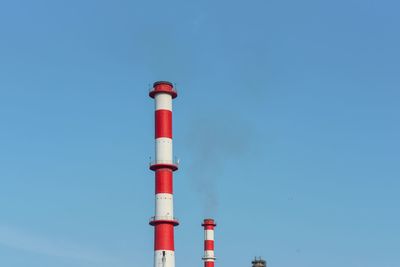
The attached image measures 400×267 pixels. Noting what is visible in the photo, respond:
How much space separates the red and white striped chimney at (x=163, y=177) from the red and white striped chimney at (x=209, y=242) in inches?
877

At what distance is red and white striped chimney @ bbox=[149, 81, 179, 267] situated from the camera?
33.7m

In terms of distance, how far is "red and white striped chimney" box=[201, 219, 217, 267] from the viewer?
56.2 m

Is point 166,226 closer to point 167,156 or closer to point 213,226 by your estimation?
point 167,156

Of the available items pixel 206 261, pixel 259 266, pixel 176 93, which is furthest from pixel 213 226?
pixel 176 93

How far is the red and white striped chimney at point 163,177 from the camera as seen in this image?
3366 centimetres

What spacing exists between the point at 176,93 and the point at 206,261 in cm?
2331

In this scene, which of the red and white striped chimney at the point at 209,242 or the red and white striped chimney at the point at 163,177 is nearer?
the red and white striped chimney at the point at 163,177

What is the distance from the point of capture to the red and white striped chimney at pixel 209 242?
5616 cm

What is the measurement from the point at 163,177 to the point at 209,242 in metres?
23.8

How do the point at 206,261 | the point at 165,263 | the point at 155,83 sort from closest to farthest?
1. the point at 165,263
2. the point at 155,83
3. the point at 206,261

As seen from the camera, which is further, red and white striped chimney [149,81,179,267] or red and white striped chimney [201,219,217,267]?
red and white striped chimney [201,219,217,267]

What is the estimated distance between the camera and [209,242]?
5728 cm

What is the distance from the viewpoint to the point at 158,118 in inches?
1389

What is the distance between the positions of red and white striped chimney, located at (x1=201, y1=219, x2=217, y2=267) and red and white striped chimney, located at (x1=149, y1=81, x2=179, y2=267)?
73.1 feet
